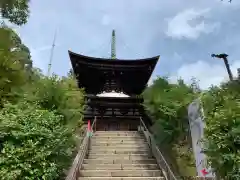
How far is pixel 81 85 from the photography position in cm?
1641

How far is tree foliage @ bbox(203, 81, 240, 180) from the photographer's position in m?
3.96

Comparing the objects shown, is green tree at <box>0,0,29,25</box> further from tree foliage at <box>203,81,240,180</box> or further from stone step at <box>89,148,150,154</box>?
tree foliage at <box>203,81,240,180</box>

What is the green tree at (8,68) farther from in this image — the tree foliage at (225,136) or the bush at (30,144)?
the tree foliage at (225,136)

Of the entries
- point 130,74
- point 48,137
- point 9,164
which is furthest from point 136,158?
point 130,74

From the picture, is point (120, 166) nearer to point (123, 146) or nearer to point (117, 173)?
point (117, 173)

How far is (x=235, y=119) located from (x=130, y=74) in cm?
1179

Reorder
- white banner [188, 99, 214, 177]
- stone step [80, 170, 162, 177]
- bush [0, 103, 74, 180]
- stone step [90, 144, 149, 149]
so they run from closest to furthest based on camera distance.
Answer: bush [0, 103, 74, 180]
white banner [188, 99, 214, 177]
stone step [80, 170, 162, 177]
stone step [90, 144, 149, 149]

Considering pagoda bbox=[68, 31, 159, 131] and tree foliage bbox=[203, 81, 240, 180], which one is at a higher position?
pagoda bbox=[68, 31, 159, 131]

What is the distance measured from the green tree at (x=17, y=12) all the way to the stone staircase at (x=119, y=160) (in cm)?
548

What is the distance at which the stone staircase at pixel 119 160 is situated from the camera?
618cm

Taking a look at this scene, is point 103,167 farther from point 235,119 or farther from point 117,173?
point 235,119

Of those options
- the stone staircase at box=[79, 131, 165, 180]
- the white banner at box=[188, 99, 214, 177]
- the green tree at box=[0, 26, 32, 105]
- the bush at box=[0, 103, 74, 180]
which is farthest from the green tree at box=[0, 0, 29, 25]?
the white banner at box=[188, 99, 214, 177]

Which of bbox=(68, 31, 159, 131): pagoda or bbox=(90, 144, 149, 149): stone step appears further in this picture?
bbox=(68, 31, 159, 131): pagoda

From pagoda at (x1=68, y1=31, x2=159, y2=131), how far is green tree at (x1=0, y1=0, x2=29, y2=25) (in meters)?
6.17
